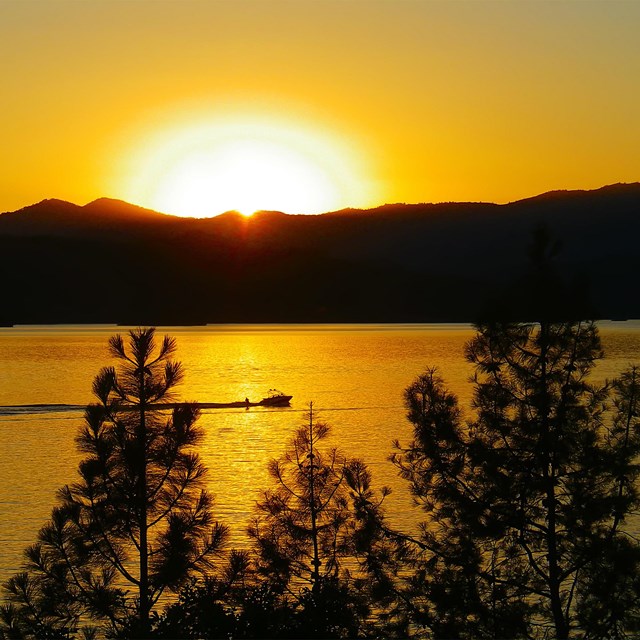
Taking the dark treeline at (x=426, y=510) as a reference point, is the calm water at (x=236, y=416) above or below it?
below

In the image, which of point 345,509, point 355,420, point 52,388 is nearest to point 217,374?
point 52,388

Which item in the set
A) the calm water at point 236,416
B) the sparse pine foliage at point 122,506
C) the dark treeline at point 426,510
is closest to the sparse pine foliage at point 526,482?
the dark treeline at point 426,510

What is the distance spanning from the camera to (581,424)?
55.4ft

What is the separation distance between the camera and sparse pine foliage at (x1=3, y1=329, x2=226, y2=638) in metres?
16.2

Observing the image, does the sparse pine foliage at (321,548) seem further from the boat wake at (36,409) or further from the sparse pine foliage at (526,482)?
the boat wake at (36,409)

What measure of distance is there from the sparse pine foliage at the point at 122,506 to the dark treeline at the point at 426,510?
0.03 m

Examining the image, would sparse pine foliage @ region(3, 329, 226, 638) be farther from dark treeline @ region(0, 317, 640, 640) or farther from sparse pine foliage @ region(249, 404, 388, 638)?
sparse pine foliage @ region(249, 404, 388, 638)

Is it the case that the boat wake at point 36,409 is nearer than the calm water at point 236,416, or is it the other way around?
the calm water at point 236,416

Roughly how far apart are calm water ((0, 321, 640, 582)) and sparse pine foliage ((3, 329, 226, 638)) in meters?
11.5

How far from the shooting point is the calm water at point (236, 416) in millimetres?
44875

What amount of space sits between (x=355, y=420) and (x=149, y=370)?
6496 cm

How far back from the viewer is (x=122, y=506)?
16578 millimetres

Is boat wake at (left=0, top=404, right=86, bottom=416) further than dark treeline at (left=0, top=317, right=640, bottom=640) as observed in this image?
Yes

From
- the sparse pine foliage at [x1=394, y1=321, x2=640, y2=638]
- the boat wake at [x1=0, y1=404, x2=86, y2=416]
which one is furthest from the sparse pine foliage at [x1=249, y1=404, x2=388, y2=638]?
the boat wake at [x1=0, y1=404, x2=86, y2=416]
